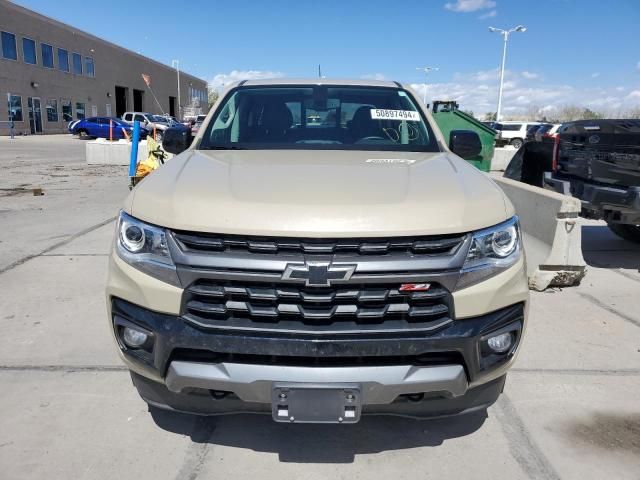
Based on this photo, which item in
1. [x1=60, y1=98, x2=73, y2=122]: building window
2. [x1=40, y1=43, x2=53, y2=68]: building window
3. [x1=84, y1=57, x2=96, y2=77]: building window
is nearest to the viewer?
[x1=40, y1=43, x2=53, y2=68]: building window

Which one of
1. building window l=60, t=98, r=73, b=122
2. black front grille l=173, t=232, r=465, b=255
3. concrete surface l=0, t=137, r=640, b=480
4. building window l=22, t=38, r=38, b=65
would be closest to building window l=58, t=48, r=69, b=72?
building window l=60, t=98, r=73, b=122

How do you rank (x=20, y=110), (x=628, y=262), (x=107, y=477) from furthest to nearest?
(x=20, y=110)
(x=628, y=262)
(x=107, y=477)

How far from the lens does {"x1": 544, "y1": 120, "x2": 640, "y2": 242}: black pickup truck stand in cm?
523

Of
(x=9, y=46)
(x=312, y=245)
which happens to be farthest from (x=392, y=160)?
(x=9, y=46)

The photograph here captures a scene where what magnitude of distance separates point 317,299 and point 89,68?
53.1 metres

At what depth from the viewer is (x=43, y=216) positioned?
27.4 ft

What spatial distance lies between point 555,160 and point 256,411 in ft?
18.7

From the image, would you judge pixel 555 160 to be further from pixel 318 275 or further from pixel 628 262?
pixel 318 275

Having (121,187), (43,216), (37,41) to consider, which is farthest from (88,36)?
(43,216)

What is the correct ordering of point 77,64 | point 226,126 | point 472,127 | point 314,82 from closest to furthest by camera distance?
point 226,126 → point 314,82 → point 472,127 → point 77,64

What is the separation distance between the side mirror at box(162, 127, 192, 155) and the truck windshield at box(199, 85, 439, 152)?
268 millimetres

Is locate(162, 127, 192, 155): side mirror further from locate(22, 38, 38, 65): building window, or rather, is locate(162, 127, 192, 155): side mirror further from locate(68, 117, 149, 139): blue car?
locate(22, 38, 38, 65): building window

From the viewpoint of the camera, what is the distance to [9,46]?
36250 mm

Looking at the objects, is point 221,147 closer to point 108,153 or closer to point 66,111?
point 108,153
